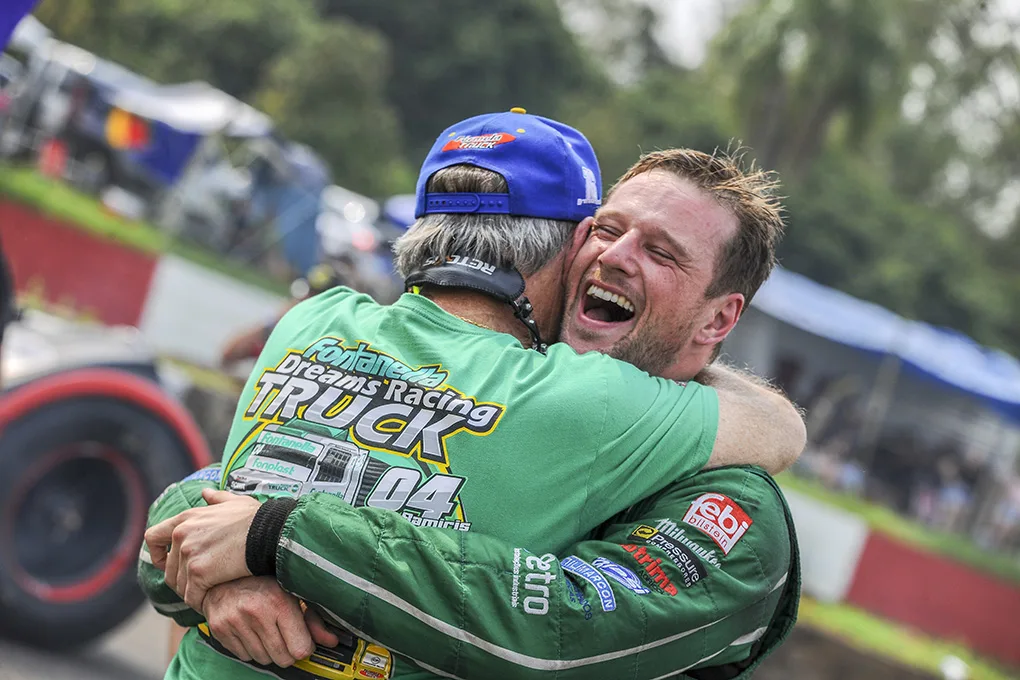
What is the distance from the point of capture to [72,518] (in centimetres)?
424

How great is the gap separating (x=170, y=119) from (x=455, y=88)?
55.7 ft

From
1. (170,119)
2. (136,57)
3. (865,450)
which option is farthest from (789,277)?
(136,57)

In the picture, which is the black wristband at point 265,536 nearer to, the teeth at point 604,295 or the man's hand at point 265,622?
the man's hand at point 265,622

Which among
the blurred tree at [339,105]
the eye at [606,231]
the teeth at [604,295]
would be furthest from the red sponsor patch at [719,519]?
the blurred tree at [339,105]

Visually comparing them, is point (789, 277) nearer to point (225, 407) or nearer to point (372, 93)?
point (372, 93)

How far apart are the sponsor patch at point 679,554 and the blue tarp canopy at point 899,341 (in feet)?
49.8

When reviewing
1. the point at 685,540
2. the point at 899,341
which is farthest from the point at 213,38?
the point at 685,540

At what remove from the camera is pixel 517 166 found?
1932mm

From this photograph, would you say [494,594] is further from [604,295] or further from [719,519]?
[604,295]

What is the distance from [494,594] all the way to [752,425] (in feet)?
2.18

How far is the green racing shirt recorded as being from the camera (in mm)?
1550

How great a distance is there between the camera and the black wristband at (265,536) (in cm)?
158

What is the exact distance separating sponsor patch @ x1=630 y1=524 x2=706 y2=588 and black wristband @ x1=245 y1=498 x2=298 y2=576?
56 cm

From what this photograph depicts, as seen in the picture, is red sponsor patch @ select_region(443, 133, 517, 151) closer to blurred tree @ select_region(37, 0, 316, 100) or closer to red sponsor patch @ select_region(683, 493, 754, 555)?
red sponsor patch @ select_region(683, 493, 754, 555)
